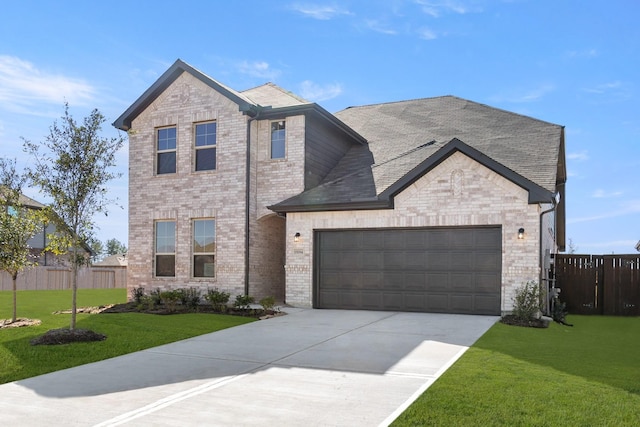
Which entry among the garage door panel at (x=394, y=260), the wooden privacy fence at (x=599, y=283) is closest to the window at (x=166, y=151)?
the garage door panel at (x=394, y=260)

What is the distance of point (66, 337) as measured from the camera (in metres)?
10.6

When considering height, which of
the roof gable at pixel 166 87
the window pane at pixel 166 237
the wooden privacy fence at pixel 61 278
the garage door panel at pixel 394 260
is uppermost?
the roof gable at pixel 166 87

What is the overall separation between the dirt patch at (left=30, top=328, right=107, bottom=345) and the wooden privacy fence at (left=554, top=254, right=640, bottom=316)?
13.8 m

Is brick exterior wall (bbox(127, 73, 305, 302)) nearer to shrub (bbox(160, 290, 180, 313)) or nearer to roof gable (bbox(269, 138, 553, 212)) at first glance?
roof gable (bbox(269, 138, 553, 212))

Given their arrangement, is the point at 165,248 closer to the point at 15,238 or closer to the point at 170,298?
the point at 170,298

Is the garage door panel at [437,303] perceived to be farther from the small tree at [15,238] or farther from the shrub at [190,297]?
the small tree at [15,238]

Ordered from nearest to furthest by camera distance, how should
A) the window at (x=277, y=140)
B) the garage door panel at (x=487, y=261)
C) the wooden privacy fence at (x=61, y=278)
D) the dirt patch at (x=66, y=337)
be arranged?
the dirt patch at (x=66, y=337) → the garage door panel at (x=487, y=261) → the window at (x=277, y=140) → the wooden privacy fence at (x=61, y=278)

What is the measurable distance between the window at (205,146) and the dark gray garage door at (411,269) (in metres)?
4.48

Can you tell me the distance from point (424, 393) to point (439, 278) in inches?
335

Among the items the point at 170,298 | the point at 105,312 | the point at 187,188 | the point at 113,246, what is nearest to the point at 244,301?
the point at 170,298

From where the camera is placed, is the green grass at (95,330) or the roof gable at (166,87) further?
the roof gable at (166,87)

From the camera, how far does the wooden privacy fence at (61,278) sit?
1225 inches

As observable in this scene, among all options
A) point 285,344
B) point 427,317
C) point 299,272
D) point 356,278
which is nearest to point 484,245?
point 427,317

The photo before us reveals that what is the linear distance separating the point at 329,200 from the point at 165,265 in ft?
20.5
